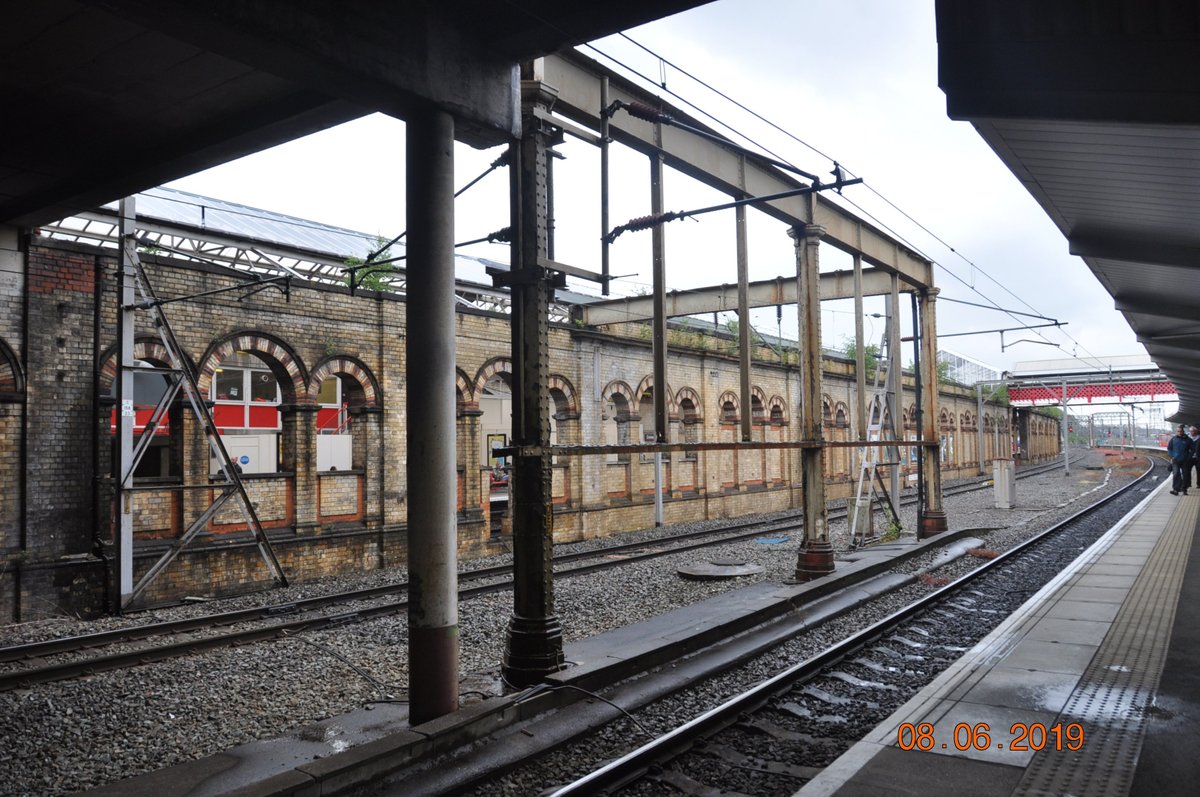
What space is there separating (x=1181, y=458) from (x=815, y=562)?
18728 millimetres

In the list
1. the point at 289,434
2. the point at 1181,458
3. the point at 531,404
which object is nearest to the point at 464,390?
the point at 289,434

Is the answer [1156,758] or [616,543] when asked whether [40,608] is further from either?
[1156,758]

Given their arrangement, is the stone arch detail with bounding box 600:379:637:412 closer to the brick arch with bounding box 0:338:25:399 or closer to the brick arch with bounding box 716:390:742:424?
the brick arch with bounding box 716:390:742:424

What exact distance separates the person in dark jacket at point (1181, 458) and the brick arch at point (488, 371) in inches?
779

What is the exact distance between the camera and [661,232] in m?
8.51

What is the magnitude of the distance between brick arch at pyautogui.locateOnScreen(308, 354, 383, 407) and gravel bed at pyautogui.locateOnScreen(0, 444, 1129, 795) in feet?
11.4

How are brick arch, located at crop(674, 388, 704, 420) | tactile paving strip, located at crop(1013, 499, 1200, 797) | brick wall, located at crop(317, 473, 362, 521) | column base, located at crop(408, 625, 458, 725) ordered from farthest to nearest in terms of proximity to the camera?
brick arch, located at crop(674, 388, 704, 420) → brick wall, located at crop(317, 473, 362, 521) → column base, located at crop(408, 625, 458, 725) → tactile paving strip, located at crop(1013, 499, 1200, 797)

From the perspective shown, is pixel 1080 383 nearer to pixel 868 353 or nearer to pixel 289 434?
pixel 868 353

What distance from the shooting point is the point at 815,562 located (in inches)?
438

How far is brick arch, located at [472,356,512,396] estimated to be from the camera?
15977 mm

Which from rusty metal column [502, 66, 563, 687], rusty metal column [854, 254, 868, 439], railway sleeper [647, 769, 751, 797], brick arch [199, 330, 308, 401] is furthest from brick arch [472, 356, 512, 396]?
railway sleeper [647, 769, 751, 797]

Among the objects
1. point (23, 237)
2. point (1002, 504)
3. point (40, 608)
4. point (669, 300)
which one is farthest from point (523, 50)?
point (1002, 504)

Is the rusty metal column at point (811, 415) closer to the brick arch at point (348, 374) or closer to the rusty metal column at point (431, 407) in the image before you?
the rusty metal column at point (431, 407)

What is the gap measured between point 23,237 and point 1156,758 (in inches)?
493
